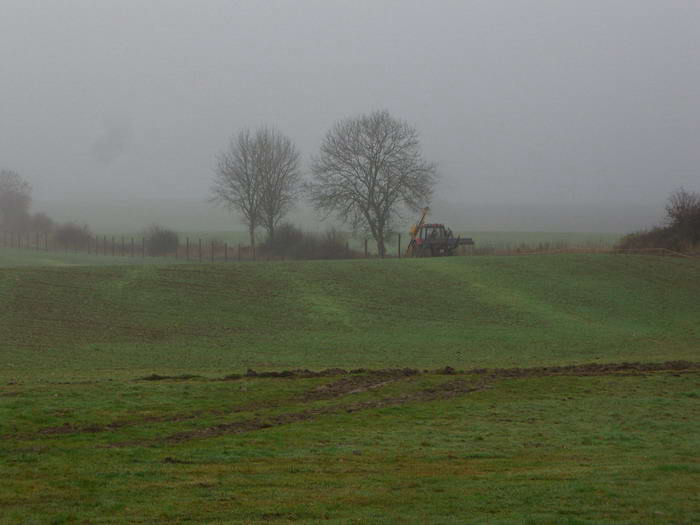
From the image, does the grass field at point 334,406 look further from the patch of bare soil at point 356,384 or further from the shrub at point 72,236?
the shrub at point 72,236

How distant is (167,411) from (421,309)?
22338 millimetres

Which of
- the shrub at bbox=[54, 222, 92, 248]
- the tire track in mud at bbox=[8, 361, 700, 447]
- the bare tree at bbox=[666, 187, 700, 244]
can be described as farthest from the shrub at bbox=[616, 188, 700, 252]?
the shrub at bbox=[54, 222, 92, 248]

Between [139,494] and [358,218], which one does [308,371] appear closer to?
[139,494]

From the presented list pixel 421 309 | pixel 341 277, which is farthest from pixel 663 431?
pixel 341 277

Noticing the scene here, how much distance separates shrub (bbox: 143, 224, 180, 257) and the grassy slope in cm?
3463

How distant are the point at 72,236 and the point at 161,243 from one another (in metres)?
15.2

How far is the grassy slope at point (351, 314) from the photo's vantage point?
24.9m

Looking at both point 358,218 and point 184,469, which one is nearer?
point 184,469

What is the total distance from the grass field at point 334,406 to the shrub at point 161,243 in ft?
126

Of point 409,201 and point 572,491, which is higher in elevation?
point 409,201

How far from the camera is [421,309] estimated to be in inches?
1416

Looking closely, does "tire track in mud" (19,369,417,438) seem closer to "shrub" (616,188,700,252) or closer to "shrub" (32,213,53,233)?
"shrub" (616,188,700,252)

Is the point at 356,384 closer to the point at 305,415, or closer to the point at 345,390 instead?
the point at 345,390

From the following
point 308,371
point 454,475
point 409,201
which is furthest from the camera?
point 409,201
